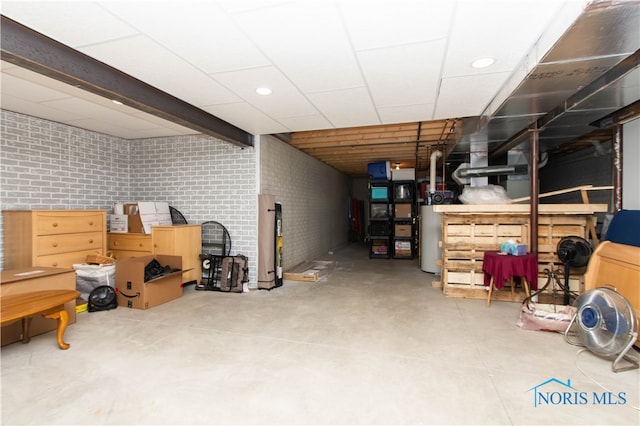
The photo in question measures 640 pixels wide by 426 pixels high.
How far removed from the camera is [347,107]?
3.62m

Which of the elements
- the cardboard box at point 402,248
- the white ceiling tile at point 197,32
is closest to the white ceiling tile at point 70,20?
the white ceiling tile at point 197,32

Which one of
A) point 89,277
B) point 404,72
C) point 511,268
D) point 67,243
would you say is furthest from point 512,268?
point 67,243

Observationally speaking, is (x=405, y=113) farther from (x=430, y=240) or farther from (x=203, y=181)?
(x=203, y=181)

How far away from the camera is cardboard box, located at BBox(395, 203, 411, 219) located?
7.59m

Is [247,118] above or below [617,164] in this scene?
above

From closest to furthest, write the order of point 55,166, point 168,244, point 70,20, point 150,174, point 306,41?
point 70,20 < point 306,41 < point 55,166 < point 168,244 < point 150,174

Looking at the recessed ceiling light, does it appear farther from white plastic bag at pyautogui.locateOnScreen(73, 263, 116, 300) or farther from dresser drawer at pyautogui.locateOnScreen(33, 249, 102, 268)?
dresser drawer at pyautogui.locateOnScreen(33, 249, 102, 268)

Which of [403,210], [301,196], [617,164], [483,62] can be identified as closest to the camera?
[483,62]

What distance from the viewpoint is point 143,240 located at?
4.56 m

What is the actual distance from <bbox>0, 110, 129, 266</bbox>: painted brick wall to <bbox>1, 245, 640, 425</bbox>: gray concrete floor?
194cm

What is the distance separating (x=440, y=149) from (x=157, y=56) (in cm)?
567

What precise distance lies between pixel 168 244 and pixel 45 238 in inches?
53.9

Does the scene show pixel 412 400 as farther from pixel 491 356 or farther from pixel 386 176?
pixel 386 176

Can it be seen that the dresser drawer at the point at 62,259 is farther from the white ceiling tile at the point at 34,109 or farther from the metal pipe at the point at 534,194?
the metal pipe at the point at 534,194
